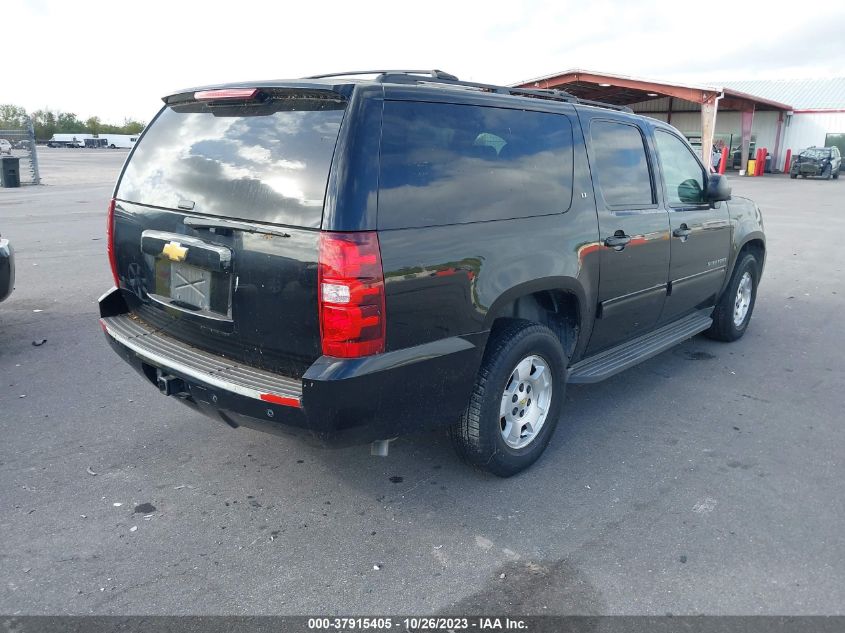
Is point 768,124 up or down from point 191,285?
up

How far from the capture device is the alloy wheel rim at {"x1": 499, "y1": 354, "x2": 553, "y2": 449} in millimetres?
3594

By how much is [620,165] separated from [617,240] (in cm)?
57

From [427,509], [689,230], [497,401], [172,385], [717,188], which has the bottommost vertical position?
[427,509]

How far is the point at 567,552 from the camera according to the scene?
9.91 ft

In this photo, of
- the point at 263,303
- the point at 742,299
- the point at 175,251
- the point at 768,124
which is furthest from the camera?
the point at 768,124

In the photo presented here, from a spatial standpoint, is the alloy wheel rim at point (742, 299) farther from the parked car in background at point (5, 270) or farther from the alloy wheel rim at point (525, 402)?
the parked car in background at point (5, 270)

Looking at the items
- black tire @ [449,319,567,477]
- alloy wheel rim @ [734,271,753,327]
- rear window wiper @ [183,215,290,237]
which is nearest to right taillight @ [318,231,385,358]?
rear window wiper @ [183,215,290,237]

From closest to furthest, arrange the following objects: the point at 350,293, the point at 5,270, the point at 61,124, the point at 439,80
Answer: the point at 350,293
the point at 439,80
the point at 5,270
the point at 61,124

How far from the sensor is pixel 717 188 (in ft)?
16.8

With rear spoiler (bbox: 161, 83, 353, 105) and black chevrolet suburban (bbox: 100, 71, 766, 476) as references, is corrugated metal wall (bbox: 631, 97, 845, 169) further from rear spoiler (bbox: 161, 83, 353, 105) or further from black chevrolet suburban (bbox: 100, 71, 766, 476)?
rear spoiler (bbox: 161, 83, 353, 105)

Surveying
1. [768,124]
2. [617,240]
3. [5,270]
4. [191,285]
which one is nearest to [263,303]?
[191,285]

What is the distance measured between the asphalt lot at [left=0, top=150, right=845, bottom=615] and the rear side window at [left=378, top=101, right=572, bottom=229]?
1453 millimetres

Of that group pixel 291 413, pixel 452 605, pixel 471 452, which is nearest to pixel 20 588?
pixel 291 413

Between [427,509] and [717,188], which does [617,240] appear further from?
[427,509]
